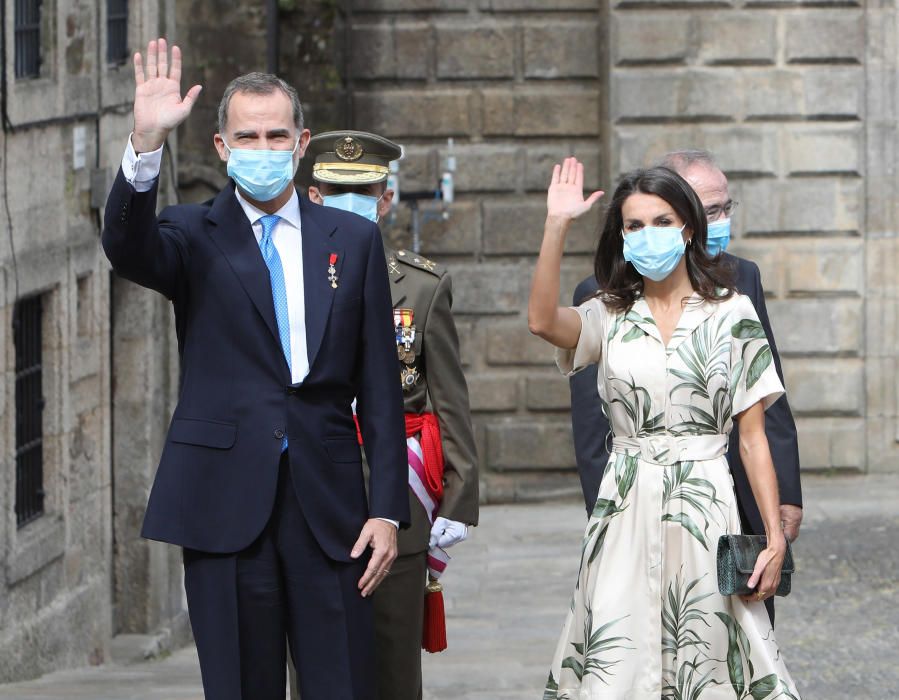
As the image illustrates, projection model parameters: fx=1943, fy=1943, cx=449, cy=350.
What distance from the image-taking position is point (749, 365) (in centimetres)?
507

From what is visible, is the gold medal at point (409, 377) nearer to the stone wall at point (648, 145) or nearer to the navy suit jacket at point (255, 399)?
the navy suit jacket at point (255, 399)

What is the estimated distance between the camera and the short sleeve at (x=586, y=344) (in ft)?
16.7

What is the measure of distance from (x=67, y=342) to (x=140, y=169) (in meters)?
6.30

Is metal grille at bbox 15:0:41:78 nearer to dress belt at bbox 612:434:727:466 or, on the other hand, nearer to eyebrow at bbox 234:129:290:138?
eyebrow at bbox 234:129:290:138

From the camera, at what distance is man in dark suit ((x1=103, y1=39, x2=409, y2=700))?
4.35m

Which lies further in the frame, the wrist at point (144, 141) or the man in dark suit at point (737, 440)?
the man in dark suit at point (737, 440)

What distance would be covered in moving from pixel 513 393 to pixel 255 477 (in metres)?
9.69

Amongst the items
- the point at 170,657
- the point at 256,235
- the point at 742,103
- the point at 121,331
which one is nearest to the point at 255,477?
the point at 256,235

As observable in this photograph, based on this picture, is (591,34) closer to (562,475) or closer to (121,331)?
(562,475)

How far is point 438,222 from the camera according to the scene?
45.6 feet

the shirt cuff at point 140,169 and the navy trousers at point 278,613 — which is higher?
the shirt cuff at point 140,169

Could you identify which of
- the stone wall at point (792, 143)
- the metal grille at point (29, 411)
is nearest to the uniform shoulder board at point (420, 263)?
the metal grille at point (29, 411)

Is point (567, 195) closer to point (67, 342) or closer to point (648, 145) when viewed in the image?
point (67, 342)

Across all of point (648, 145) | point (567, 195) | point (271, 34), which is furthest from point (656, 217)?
point (271, 34)
